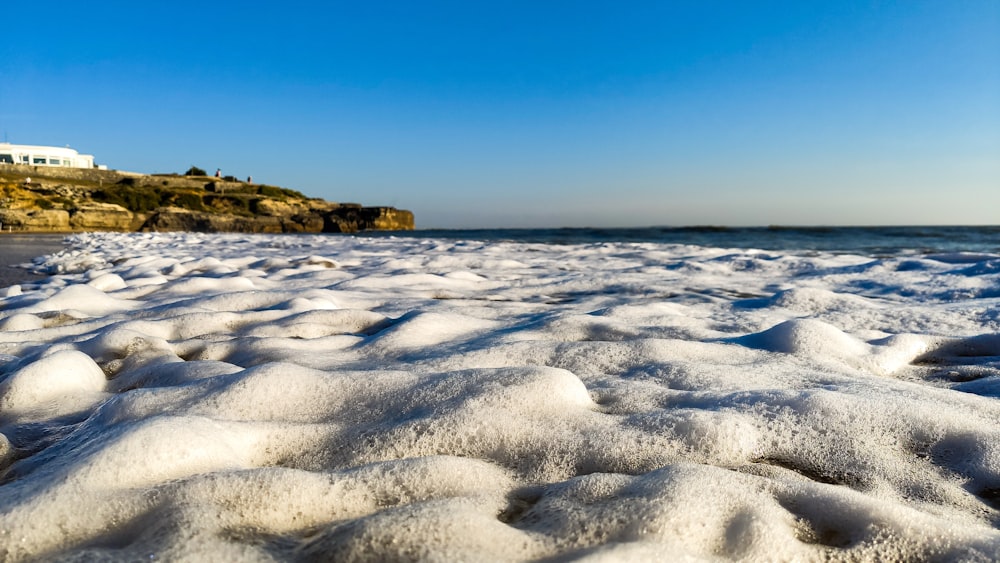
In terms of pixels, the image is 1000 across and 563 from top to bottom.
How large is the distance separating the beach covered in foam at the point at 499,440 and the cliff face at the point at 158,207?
3607 cm

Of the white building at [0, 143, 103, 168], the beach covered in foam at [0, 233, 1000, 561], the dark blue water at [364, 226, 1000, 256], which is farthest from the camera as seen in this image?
the white building at [0, 143, 103, 168]

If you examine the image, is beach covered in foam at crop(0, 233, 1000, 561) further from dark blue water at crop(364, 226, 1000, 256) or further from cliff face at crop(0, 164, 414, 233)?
cliff face at crop(0, 164, 414, 233)

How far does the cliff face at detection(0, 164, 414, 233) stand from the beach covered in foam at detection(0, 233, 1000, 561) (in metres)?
36.1

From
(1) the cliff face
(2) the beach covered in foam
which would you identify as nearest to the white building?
(1) the cliff face

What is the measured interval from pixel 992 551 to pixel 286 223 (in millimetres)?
52054

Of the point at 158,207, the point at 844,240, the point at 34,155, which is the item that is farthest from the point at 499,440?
the point at 34,155

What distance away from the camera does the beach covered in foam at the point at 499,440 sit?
1.03m

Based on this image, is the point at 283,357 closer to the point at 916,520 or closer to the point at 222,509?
the point at 222,509

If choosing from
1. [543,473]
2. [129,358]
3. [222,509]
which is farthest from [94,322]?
[543,473]

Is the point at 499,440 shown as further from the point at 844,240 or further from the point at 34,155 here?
the point at 34,155

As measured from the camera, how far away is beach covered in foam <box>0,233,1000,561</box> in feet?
3.37

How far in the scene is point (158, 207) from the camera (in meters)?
41.8

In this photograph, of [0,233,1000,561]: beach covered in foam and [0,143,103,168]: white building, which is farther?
[0,143,103,168]: white building

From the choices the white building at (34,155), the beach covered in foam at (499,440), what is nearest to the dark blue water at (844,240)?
the beach covered in foam at (499,440)
